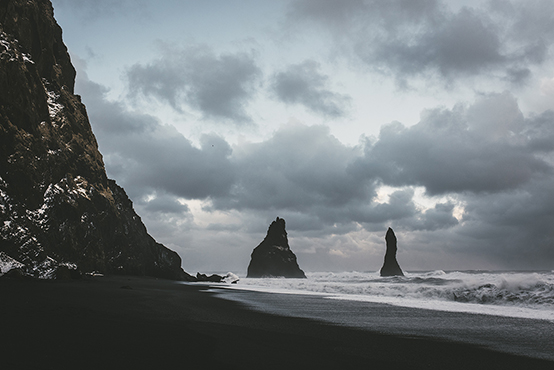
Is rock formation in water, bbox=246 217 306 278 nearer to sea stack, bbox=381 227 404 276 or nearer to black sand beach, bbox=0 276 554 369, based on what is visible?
sea stack, bbox=381 227 404 276

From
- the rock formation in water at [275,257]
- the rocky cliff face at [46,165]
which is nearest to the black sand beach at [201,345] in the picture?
the rocky cliff face at [46,165]

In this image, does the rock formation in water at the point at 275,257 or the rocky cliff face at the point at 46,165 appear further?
the rock formation in water at the point at 275,257

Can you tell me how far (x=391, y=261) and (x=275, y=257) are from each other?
110 ft

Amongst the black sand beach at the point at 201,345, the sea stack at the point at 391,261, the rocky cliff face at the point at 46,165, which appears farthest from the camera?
the sea stack at the point at 391,261

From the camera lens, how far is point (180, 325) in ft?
27.6

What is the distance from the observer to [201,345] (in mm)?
6332

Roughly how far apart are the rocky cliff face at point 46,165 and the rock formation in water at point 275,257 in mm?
61370

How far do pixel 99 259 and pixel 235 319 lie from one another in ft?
80.9

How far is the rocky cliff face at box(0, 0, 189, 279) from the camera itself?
67.7 ft

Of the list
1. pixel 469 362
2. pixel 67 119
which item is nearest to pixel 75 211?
pixel 67 119

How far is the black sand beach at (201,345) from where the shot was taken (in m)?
5.10

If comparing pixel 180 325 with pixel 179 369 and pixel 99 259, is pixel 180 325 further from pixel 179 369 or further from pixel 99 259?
pixel 99 259

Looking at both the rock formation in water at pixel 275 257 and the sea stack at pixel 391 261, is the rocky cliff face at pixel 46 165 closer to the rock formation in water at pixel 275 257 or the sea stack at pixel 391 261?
the rock formation in water at pixel 275 257

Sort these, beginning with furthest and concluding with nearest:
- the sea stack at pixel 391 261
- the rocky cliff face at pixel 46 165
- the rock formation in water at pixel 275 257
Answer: the rock formation in water at pixel 275 257 → the sea stack at pixel 391 261 → the rocky cliff face at pixel 46 165
